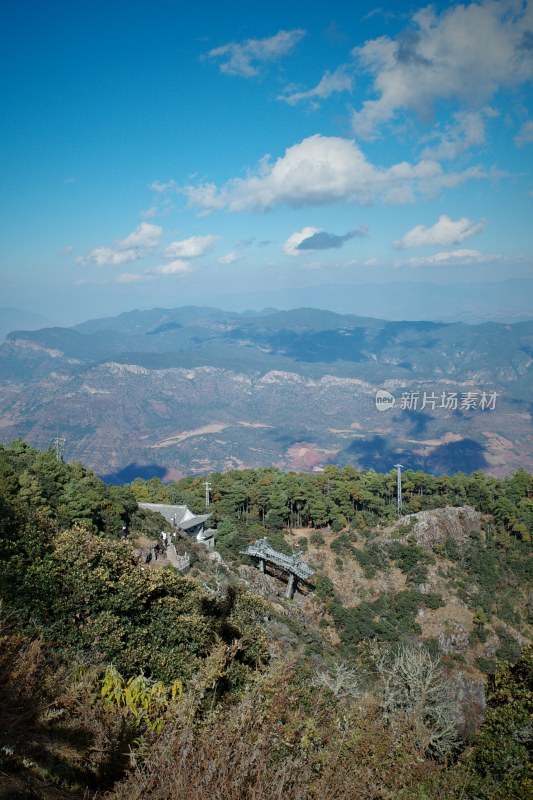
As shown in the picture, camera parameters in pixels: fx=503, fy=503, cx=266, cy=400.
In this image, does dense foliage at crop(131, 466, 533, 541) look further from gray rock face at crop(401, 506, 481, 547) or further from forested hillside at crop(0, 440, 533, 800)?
forested hillside at crop(0, 440, 533, 800)

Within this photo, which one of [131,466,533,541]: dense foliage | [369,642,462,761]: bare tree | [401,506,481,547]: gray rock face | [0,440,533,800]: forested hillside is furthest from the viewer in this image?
[131,466,533,541]: dense foliage

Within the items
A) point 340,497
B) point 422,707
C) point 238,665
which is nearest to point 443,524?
point 340,497

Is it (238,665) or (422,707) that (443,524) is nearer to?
(422,707)

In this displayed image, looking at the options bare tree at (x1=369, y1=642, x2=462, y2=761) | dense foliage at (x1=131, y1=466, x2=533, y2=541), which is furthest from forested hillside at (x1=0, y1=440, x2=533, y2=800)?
dense foliage at (x1=131, y1=466, x2=533, y2=541)

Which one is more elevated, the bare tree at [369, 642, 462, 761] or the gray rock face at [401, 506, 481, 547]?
the bare tree at [369, 642, 462, 761]

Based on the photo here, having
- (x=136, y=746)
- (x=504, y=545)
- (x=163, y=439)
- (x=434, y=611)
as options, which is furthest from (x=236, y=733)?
(x=163, y=439)

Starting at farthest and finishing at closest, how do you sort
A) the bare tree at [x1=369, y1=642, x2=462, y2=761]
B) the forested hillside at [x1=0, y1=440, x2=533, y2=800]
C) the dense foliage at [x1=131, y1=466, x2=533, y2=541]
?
the dense foliage at [x1=131, y1=466, x2=533, y2=541]
the bare tree at [x1=369, y1=642, x2=462, y2=761]
the forested hillside at [x1=0, y1=440, x2=533, y2=800]

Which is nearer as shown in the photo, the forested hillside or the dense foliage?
the forested hillside

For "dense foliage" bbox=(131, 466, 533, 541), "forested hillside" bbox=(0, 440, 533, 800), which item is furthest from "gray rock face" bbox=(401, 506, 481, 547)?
"dense foliage" bbox=(131, 466, 533, 541)

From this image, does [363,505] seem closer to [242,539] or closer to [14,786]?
[242,539]

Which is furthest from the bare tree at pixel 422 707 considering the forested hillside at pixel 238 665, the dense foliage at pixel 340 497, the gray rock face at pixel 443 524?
the dense foliage at pixel 340 497
